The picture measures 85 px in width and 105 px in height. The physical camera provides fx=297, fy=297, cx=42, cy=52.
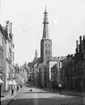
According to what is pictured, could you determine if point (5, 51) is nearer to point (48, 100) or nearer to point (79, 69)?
→ point (79, 69)

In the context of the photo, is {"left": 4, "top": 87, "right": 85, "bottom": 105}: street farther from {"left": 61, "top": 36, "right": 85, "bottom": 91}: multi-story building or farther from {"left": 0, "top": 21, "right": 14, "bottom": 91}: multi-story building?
{"left": 61, "top": 36, "right": 85, "bottom": 91}: multi-story building

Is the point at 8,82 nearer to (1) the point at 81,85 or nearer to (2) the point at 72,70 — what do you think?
(1) the point at 81,85

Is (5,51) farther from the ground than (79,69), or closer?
farther from the ground

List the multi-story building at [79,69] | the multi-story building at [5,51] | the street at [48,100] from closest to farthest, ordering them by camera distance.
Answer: the street at [48,100] < the multi-story building at [5,51] < the multi-story building at [79,69]

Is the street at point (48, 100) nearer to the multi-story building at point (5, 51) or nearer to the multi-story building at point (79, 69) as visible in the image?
the multi-story building at point (5, 51)

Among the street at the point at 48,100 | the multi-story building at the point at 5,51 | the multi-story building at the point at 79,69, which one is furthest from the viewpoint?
the multi-story building at the point at 79,69

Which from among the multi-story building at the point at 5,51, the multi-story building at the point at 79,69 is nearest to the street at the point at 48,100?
the multi-story building at the point at 5,51

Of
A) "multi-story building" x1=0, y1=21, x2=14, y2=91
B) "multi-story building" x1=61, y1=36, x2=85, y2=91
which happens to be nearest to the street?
"multi-story building" x1=0, y1=21, x2=14, y2=91

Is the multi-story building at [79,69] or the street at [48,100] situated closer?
the street at [48,100]

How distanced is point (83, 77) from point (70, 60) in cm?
2346

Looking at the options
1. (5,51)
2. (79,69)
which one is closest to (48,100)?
(5,51)

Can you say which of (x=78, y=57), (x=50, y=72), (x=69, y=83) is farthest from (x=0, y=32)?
(x=50, y=72)

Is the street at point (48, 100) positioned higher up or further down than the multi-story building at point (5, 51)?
further down

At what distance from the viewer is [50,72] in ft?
528
